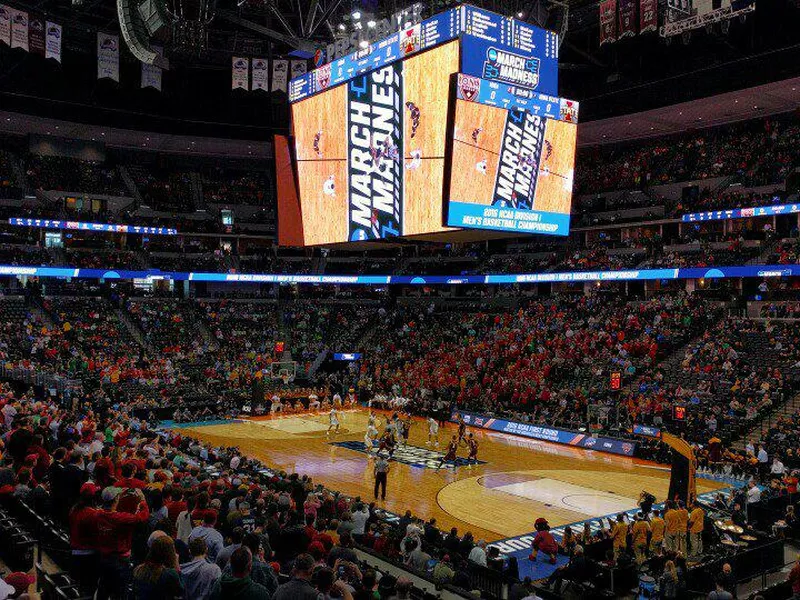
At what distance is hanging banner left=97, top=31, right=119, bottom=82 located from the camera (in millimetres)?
32500

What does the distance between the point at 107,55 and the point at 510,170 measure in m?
21.8

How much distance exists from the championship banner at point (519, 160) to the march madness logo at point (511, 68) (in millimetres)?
877

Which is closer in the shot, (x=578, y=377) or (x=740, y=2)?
(x=740, y=2)

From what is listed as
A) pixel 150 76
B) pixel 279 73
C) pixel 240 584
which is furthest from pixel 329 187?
pixel 240 584

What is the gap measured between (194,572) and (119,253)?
44.2m

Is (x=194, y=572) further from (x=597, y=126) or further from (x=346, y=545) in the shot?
(x=597, y=126)

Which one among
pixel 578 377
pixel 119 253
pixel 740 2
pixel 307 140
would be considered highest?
pixel 740 2

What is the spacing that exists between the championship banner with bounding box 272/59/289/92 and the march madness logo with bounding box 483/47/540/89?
1612cm

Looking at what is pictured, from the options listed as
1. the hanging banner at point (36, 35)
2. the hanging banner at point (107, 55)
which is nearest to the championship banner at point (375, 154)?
the hanging banner at point (36, 35)

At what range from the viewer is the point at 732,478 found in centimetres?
2262

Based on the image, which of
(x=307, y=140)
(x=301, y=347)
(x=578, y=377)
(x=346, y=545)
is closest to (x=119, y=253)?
(x=301, y=347)

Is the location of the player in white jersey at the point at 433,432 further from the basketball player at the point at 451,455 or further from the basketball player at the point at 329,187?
the basketball player at the point at 329,187

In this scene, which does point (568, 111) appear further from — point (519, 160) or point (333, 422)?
point (333, 422)

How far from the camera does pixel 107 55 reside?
3275cm
